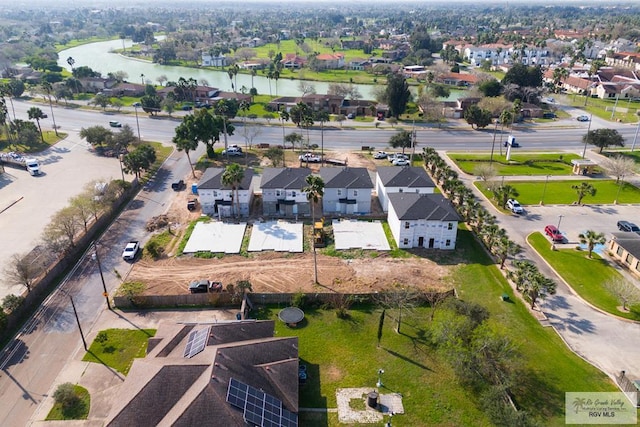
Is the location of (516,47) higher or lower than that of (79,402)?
higher

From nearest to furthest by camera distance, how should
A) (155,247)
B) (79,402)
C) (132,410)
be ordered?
(132,410)
(79,402)
(155,247)

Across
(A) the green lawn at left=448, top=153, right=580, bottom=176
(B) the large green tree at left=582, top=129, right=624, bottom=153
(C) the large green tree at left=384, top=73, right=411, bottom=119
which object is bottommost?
(A) the green lawn at left=448, top=153, right=580, bottom=176

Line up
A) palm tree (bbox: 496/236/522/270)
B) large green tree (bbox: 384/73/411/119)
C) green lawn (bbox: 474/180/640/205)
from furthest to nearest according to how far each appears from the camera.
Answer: large green tree (bbox: 384/73/411/119) → green lawn (bbox: 474/180/640/205) → palm tree (bbox: 496/236/522/270)

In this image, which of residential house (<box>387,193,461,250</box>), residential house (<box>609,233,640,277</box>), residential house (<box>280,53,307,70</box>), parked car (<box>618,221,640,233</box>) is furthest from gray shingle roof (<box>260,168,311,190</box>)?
residential house (<box>280,53,307,70</box>)

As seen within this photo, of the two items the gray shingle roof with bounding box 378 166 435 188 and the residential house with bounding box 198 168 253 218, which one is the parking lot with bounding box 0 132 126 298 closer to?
the residential house with bounding box 198 168 253 218

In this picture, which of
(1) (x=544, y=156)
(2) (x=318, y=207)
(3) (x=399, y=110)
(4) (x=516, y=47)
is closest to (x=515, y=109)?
(1) (x=544, y=156)

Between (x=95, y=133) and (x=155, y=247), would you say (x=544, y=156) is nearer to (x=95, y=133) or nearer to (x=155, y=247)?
(x=155, y=247)
